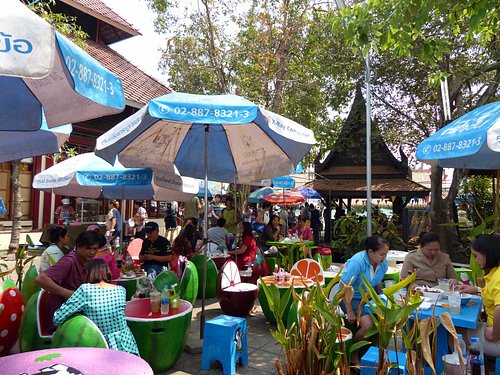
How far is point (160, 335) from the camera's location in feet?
12.1

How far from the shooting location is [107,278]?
3172mm

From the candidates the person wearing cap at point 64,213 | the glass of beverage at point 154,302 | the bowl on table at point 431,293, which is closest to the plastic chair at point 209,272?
the glass of beverage at point 154,302

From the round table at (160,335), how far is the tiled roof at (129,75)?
11.8 m

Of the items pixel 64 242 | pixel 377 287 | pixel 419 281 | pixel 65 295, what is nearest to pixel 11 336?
pixel 65 295

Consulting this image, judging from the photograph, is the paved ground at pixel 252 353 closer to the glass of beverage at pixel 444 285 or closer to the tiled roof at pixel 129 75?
the glass of beverage at pixel 444 285

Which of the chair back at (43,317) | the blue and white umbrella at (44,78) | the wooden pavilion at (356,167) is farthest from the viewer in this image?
the wooden pavilion at (356,167)

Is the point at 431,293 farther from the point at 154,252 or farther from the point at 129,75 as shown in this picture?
the point at 129,75

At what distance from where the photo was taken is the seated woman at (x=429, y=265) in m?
4.43

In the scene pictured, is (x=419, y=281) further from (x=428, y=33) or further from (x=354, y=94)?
(x=354, y=94)

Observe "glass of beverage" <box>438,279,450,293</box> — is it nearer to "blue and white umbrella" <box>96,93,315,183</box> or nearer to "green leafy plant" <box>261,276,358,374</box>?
"green leafy plant" <box>261,276,358,374</box>

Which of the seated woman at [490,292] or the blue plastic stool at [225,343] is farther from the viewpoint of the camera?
the blue plastic stool at [225,343]

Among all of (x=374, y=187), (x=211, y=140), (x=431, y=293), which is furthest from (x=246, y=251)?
(x=374, y=187)

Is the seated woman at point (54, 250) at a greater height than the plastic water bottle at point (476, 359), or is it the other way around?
the seated woman at point (54, 250)

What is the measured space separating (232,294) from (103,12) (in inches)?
625
